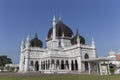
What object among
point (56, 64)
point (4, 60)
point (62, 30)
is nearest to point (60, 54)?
point (56, 64)

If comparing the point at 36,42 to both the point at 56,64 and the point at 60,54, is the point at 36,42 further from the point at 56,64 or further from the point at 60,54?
the point at 56,64

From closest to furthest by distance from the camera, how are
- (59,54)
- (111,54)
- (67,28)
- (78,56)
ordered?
(78,56) → (59,54) → (111,54) → (67,28)

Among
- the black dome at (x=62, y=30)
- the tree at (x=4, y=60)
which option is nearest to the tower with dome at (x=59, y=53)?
the black dome at (x=62, y=30)

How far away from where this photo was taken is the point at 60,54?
62.5m

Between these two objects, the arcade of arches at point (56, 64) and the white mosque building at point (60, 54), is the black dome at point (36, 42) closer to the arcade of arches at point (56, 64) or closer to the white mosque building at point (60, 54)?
the white mosque building at point (60, 54)

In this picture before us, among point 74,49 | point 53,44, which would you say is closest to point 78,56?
point 74,49

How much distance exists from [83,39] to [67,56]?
36.9 ft

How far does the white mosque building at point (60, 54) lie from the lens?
190 ft

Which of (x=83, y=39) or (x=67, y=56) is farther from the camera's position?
(x=83, y=39)

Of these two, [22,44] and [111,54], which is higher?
[22,44]

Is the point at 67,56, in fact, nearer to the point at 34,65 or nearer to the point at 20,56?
the point at 34,65

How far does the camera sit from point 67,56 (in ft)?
207

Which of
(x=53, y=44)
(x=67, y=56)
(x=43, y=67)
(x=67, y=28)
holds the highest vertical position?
(x=67, y=28)

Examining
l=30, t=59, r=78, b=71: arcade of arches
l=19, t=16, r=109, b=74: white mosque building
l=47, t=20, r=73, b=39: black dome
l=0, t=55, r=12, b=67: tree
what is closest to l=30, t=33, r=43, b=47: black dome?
l=19, t=16, r=109, b=74: white mosque building
